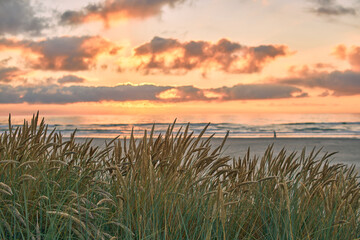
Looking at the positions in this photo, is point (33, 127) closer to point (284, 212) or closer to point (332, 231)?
point (284, 212)

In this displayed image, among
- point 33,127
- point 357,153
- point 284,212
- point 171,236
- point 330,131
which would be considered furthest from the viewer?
point 330,131

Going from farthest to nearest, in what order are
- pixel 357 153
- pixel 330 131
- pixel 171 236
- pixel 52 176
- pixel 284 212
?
pixel 330 131 → pixel 357 153 → pixel 52 176 → pixel 284 212 → pixel 171 236

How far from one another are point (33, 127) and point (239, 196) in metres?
2.22

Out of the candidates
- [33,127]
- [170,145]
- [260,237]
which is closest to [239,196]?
[260,237]

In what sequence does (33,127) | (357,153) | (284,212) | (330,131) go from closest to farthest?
(284,212) → (33,127) → (357,153) → (330,131)

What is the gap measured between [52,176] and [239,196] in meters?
1.74

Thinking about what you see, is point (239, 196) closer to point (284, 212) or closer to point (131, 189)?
point (284, 212)

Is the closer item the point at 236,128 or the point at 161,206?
the point at 161,206

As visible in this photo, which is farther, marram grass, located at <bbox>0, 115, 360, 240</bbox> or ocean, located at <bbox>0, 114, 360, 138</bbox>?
ocean, located at <bbox>0, 114, 360, 138</bbox>

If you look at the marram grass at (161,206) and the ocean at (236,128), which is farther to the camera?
the ocean at (236,128)

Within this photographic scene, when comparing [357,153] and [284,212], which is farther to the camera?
[357,153]

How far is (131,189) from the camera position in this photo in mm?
2672

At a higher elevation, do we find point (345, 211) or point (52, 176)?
point (52, 176)

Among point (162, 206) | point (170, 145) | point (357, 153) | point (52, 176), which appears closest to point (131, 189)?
point (162, 206)
